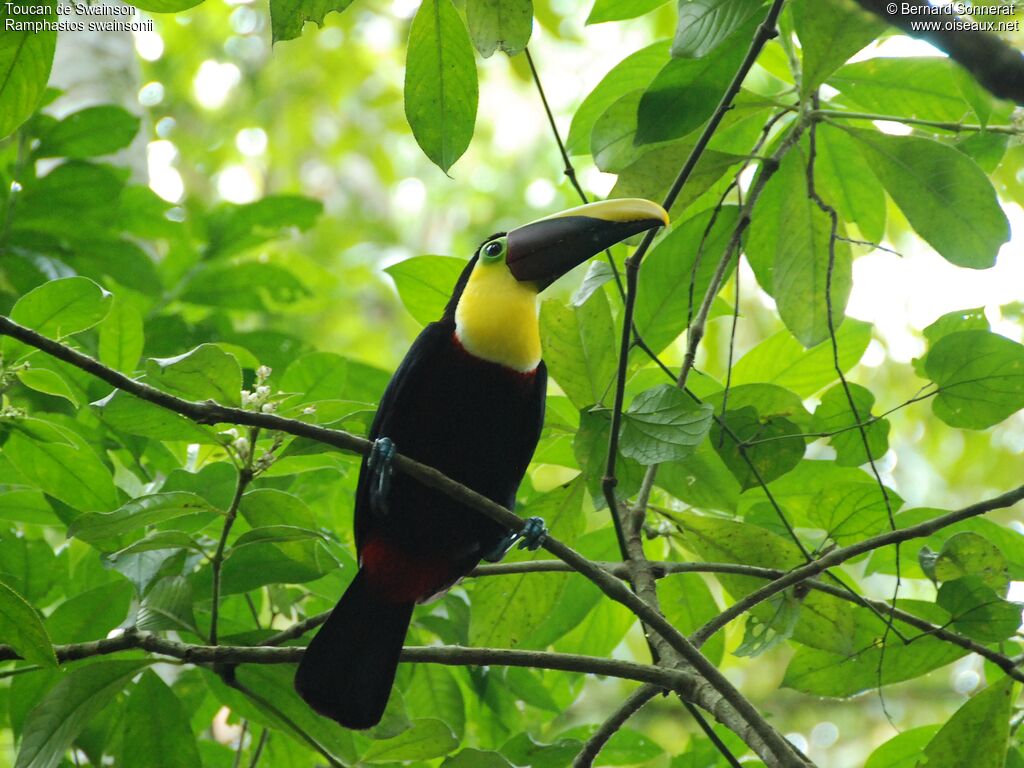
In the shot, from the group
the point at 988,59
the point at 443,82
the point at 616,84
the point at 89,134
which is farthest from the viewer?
the point at 89,134

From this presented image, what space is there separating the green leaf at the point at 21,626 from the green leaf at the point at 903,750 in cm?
183

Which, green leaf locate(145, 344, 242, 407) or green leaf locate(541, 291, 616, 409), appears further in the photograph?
green leaf locate(541, 291, 616, 409)

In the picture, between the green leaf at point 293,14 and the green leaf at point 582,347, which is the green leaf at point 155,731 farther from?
the green leaf at point 293,14

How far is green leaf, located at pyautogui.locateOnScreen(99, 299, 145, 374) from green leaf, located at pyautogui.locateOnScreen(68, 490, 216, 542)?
23.2 inches

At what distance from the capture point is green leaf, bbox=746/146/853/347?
2666mm

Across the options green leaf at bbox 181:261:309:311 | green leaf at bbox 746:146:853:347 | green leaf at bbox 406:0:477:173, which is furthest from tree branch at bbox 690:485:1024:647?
green leaf at bbox 181:261:309:311

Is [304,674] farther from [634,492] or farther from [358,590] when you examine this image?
[634,492]

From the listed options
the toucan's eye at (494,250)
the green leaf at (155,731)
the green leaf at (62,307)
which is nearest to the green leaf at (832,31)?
the toucan's eye at (494,250)

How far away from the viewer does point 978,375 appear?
2.38m

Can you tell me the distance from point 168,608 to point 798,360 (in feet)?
5.66

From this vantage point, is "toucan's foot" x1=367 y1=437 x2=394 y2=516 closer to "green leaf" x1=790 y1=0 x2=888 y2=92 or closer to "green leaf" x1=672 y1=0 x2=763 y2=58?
"green leaf" x1=672 y1=0 x2=763 y2=58

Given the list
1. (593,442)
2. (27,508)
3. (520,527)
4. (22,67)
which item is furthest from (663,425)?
(27,508)

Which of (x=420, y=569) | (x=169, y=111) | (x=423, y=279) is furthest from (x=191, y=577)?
(x=169, y=111)

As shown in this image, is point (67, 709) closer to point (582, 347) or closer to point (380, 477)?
point (380, 477)
